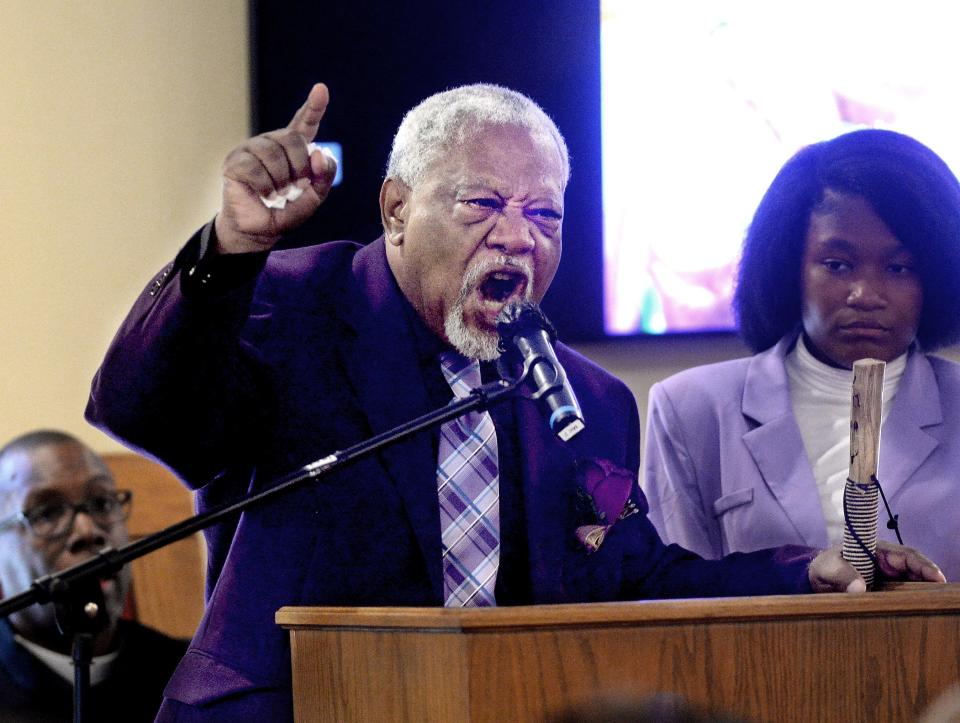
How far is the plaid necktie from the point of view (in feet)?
6.40

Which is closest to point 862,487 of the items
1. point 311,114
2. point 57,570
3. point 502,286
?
point 502,286

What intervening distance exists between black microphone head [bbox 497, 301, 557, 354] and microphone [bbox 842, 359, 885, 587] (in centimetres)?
42

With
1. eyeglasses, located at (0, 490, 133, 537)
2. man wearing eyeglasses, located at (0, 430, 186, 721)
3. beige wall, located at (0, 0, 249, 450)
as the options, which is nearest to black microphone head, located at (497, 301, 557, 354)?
man wearing eyeglasses, located at (0, 430, 186, 721)

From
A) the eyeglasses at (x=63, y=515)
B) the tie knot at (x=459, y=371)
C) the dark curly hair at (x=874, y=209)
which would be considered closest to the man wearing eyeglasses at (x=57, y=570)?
the eyeglasses at (x=63, y=515)

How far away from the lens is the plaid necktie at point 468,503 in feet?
6.40

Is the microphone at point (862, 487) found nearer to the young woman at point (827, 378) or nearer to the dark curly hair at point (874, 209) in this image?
the young woman at point (827, 378)

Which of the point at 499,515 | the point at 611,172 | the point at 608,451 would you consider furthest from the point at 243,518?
the point at 611,172

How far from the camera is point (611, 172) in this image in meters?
3.92

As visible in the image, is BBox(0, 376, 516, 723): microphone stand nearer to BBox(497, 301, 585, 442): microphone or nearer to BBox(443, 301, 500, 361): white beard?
BBox(497, 301, 585, 442): microphone

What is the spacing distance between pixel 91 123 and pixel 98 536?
1.60 meters

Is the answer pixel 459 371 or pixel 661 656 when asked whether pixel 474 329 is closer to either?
pixel 459 371

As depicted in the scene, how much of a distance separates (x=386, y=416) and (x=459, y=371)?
0.60 feet

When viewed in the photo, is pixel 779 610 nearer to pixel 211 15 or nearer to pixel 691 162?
pixel 691 162

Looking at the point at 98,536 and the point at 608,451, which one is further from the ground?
the point at 608,451
